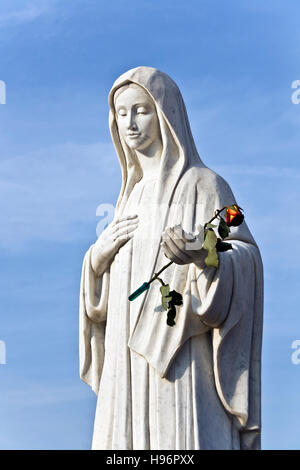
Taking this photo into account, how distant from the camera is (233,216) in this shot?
41.1 feet

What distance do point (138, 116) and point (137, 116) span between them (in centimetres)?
1

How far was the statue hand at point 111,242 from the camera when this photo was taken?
1365 cm

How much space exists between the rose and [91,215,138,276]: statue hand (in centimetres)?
139

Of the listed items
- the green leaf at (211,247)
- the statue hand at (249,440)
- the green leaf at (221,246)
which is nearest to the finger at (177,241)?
the green leaf at (211,247)

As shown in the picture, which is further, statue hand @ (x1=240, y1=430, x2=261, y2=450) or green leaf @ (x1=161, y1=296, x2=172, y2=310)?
statue hand @ (x1=240, y1=430, x2=261, y2=450)

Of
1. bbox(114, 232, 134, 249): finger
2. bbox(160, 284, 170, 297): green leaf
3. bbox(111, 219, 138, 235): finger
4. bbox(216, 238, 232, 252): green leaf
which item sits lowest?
bbox(160, 284, 170, 297): green leaf

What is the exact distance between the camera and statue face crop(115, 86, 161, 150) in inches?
541

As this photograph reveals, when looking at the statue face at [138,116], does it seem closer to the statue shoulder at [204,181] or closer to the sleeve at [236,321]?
the statue shoulder at [204,181]

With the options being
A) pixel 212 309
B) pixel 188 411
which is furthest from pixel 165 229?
pixel 188 411

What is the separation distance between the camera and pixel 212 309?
504 inches

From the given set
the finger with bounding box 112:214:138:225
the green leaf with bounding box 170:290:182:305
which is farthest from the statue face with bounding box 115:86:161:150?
the green leaf with bounding box 170:290:182:305

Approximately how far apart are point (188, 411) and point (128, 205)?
7.84 feet

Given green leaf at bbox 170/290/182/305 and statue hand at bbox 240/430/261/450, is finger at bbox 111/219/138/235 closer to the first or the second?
green leaf at bbox 170/290/182/305
